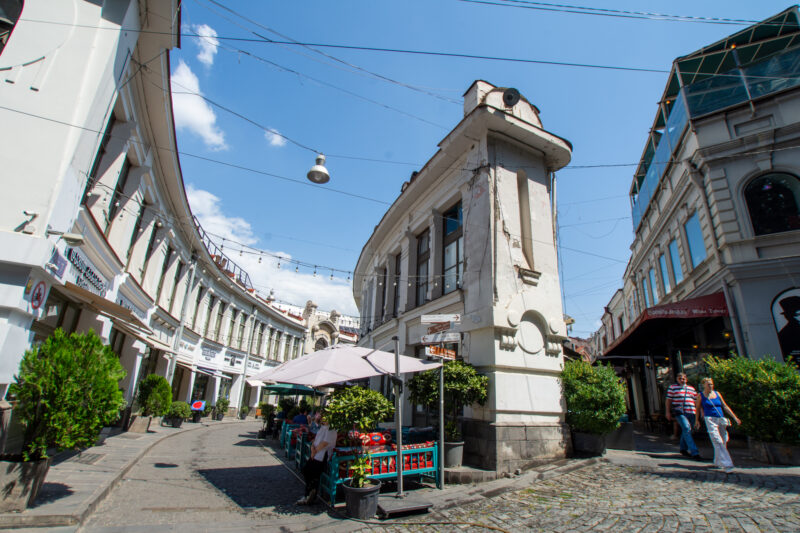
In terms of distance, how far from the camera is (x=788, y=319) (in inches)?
413

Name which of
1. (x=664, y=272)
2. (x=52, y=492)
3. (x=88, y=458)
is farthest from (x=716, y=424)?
(x=664, y=272)

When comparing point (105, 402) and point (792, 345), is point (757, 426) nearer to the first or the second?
point (792, 345)

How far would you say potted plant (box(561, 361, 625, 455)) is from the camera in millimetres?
8203

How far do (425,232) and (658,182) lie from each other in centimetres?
1256

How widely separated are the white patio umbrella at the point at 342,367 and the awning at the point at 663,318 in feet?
29.5

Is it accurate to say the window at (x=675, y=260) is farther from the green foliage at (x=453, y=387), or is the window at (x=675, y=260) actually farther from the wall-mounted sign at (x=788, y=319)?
the green foliage at (x=453, y=387)

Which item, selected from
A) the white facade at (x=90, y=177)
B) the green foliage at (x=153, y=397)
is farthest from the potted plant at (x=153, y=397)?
the white facade at (x=90, y=177)

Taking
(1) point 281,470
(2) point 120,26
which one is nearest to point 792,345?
(1) point 281,470

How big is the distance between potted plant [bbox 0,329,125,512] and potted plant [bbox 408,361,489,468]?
524cm

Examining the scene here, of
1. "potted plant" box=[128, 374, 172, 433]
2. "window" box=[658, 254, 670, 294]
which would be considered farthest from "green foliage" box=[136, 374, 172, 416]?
"window" box=[658, 254, 670, 294]

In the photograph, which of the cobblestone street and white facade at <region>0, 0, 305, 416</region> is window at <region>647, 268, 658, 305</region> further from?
white facade at <region>0, 0, 305, 416</region>

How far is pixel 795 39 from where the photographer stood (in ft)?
44.0

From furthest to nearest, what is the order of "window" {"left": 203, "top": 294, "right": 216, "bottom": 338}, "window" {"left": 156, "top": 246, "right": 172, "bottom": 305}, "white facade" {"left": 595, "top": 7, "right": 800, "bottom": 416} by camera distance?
1. "window" {"left": 203, "top": 294, "right": 216, "bottom": 338}
2. "window" {"left": 156, "top": 246, "right": 172, "bottom": 305}
3. "white facade" {"left": 595, "top": 7, "right": 800, "bottom": 416}

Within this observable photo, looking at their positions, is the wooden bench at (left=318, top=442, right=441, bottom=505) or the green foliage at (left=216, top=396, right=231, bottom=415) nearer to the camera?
the wooden bench at (left=318, top=442, right=441, bottom=505)
